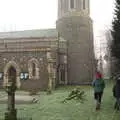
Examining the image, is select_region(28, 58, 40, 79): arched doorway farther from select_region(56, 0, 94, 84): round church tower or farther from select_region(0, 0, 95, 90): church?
select_region(56, 0, 94, 84): round church tower

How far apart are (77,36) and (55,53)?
7.94 meters

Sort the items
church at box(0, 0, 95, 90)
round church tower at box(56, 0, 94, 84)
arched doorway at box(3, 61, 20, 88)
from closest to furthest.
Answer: church at box(0, 0, 95, 90)
arched doorway at box(3, 61, 20, 88)
round church tower at box(56, 0, 94, 84)

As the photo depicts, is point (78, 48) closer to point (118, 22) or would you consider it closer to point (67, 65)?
point (67, 65)

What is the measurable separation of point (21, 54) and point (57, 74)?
5.57 m

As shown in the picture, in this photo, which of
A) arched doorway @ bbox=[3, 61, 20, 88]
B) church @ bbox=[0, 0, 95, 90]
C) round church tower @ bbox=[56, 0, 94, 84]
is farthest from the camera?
round church tower @ bbox=[56, 0, 94, 84]

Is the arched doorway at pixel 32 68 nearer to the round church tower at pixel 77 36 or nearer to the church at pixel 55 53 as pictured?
the church at pixel 55 53

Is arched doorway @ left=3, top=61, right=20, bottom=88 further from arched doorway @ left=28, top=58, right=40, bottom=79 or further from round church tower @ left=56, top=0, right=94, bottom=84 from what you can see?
round church tower @ left=56, top=0, right=94, bottom=84

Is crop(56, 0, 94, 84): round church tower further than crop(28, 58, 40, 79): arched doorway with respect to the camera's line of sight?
Yes

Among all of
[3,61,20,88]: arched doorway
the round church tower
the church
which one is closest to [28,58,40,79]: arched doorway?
the church

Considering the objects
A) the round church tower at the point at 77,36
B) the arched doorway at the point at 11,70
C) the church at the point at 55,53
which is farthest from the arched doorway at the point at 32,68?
the round church tower at the point at 77,36

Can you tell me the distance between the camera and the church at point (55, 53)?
3944 centimetres

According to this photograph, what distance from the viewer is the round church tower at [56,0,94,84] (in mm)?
46438

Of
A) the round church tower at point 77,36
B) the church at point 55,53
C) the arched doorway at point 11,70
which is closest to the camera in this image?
the church at point 55,53

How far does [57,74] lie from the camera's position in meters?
41.1
